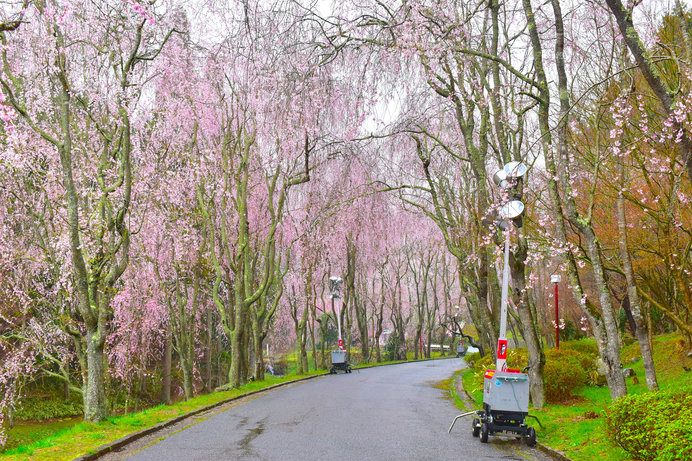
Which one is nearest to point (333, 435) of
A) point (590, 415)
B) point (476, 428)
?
point (476, 428)

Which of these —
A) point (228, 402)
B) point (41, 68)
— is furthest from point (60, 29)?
point (228, 402)

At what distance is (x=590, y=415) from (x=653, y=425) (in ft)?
14.1

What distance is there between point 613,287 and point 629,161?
12.9m

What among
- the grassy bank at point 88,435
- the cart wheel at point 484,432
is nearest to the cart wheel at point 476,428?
the cart wheel at point 484,432

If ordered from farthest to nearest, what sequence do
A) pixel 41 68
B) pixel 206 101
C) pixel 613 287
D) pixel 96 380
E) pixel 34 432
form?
1. pixel 613 287
2. pixel 206 101
3. pixel 34 432
4. pixel 41 68
5. pixel 96 380

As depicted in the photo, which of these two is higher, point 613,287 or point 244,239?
point 244,239

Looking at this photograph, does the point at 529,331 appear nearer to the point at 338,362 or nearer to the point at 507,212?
the point at 507,212

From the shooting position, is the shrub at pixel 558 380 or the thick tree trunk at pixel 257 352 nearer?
the shrub at pixel 558 380

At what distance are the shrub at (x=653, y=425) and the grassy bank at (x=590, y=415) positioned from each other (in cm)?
37

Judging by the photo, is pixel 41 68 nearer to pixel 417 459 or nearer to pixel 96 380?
pixel 96 380

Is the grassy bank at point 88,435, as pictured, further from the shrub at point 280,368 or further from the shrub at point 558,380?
the shrub at point 280,368

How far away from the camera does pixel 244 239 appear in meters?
20.9

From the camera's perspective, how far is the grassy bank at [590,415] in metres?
7.52

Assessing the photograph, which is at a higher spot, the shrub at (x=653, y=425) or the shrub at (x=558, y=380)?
the shrub at (x=653, y=425)
